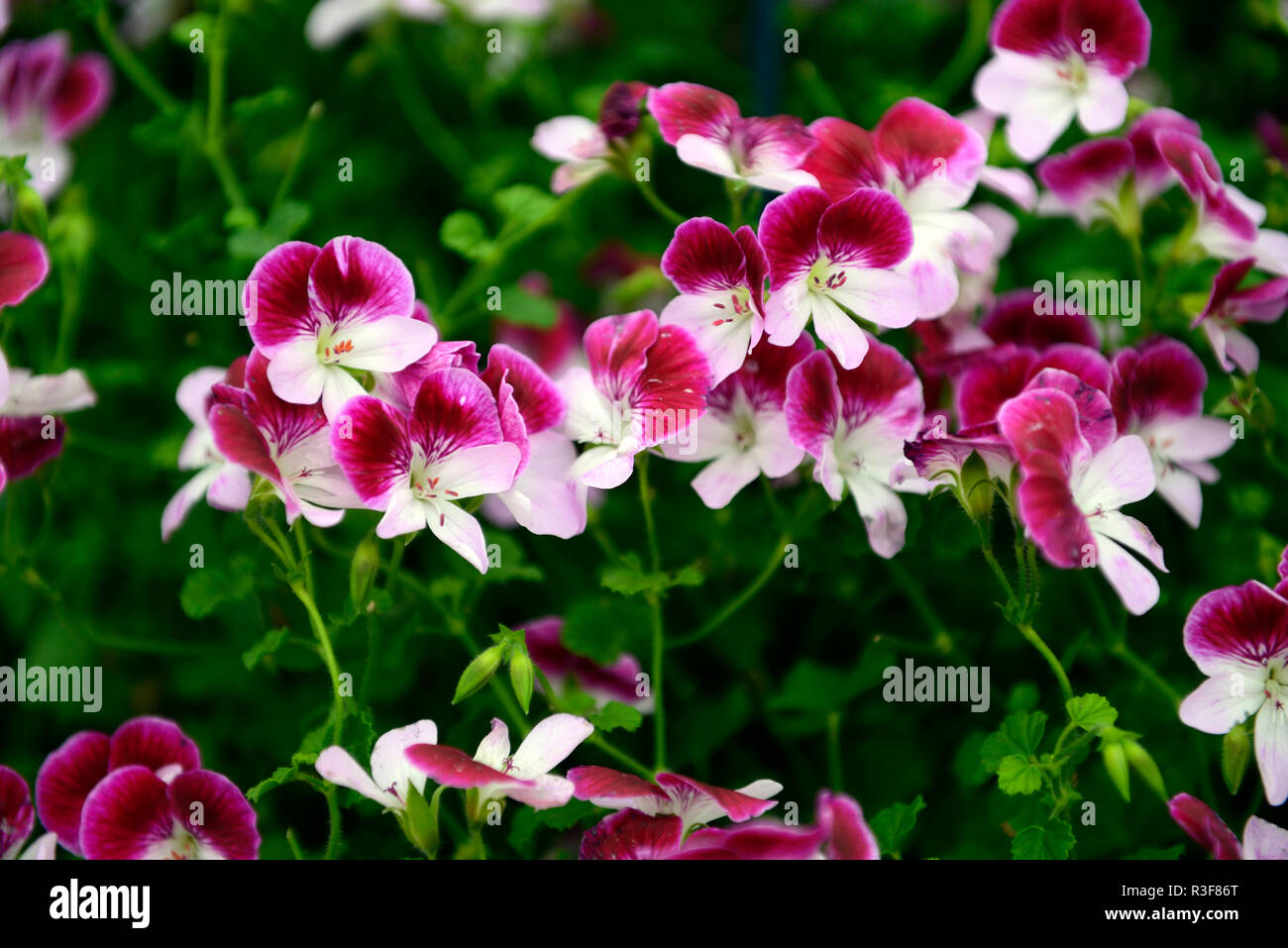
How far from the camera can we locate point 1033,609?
0.78 m

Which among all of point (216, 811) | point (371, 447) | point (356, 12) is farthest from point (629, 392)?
point (356, 12)

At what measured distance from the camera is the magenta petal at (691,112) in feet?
2.77

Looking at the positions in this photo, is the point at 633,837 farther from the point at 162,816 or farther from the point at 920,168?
the point at 920,168

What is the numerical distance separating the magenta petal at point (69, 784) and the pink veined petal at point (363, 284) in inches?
14.3

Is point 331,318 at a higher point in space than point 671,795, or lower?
higher

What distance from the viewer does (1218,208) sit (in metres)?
0.93

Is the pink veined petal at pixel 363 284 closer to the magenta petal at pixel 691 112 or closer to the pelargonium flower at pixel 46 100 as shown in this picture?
the magenta petal at pixel 691 112

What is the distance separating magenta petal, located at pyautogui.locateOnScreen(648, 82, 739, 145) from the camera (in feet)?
2.77

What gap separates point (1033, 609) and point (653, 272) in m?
0.53

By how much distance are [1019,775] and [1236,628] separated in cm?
18

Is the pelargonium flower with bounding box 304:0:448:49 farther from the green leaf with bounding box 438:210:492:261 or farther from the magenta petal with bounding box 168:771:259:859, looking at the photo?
the magenta petal with bounding box 168:771:259:859

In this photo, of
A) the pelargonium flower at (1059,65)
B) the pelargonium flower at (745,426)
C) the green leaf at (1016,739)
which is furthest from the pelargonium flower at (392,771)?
the pelargonium flower at (1059,65)
